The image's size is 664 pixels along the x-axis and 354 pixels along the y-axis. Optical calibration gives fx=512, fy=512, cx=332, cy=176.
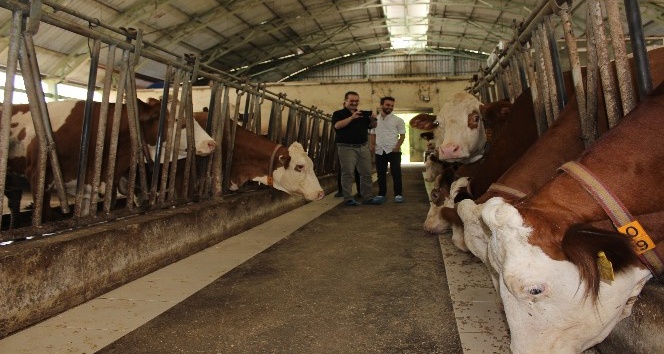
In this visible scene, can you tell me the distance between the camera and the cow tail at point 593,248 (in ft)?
5.74

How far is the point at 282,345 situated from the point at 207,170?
3.38 m

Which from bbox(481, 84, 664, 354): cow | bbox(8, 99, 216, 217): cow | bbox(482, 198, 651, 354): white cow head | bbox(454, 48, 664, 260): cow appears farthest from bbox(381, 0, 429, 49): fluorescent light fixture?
bbox(482, 198, 651, 354): white cow head

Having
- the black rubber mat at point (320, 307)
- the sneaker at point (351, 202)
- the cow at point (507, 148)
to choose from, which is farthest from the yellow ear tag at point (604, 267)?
the sneaker at point (351, 202)

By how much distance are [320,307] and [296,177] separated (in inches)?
137

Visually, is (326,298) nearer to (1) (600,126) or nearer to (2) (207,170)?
(1) (600,126)

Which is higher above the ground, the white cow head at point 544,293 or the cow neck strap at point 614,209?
the cow neck strap at point 614,209

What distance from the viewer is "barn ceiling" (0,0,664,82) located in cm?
1522

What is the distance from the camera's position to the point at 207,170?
5.44 meters

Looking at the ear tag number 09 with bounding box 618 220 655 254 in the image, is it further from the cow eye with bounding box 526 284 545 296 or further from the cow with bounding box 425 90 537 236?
the cow with bounding box 425 90 537 236

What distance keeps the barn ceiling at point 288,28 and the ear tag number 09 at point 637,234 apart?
953 centimetres

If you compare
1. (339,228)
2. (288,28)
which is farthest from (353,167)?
(288,28)

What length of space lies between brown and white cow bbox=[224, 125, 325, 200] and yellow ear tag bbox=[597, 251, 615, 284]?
463cm

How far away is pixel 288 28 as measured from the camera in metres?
22.8

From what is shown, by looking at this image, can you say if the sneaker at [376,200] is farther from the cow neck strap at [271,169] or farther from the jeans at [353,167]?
the cow neck strap at [271,169]
